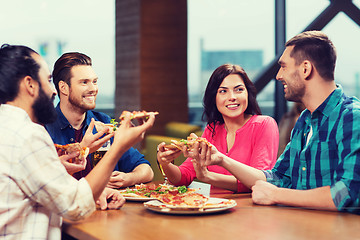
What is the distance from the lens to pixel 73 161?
6.51ft

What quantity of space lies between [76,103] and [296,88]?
131 centimetres

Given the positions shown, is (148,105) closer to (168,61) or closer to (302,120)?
(168,61)

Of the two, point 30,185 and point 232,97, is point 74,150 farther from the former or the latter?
point 232,97

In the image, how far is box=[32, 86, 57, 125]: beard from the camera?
5.35 ft

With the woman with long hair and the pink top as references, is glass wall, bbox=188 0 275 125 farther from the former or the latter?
Result: the pink top

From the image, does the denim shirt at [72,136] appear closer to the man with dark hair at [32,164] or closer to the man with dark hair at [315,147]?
the man with dark hair at [315,147]

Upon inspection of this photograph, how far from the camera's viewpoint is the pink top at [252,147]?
260cm

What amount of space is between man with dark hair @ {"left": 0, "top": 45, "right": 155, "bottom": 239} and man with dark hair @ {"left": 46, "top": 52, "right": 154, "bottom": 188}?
40.0 inches

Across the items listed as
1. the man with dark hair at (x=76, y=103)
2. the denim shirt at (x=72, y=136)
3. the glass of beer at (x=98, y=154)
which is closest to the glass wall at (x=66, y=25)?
the man with dark hair at (x=76, y=103)

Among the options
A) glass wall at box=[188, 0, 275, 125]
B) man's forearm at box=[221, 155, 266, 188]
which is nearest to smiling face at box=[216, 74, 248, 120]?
man's forearm at box=[221, 155, 266, 188]

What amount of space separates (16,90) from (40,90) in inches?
3.3

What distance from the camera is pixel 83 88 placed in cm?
273

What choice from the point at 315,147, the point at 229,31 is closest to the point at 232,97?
the point at 315,147

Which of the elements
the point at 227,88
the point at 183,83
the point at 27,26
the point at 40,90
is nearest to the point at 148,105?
the point at 183,83
